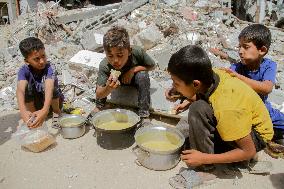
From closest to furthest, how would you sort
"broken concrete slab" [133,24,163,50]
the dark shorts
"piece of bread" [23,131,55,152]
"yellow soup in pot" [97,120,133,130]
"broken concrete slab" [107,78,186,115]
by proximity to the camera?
"piece of bread" [23,131,55,152] < "yellow soup in pot" [97,120,133,130] < the dark shorts < "broken concrete slab" [107,78,186,115] < "broken concrete slab" [133,24,163,50]

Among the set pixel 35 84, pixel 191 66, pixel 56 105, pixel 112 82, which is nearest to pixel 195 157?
pixel 191 66

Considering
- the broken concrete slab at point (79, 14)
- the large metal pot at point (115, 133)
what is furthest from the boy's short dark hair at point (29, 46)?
the broken concrete slab at point (79, 14)

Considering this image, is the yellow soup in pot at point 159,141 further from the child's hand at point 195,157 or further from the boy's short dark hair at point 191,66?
the boy's short dark hair at point 191,66

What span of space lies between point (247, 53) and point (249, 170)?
45.8 inches

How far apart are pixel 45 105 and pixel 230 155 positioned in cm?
211

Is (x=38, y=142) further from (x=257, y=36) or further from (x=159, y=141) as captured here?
(x=257, y=36)

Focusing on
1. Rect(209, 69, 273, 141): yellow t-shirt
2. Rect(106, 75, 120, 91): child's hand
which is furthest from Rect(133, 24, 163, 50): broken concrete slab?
Rect(209, 69, 273, 141): yellow t-shirt

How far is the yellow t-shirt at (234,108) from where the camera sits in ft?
8.18

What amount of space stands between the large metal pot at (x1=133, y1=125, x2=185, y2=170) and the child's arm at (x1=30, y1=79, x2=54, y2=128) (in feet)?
3.58

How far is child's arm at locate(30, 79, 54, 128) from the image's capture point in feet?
11.4

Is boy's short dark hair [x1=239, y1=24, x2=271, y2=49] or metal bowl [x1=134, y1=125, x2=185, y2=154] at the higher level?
boy's short dark hair [x1=239, y1=24, x2=271, y2=49]

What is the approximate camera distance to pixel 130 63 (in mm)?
3846

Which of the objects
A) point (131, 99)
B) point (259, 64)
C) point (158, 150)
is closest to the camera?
point (158, 150)

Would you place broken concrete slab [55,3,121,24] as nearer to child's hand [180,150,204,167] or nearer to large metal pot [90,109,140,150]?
large metal pot [90,109,140,150]
